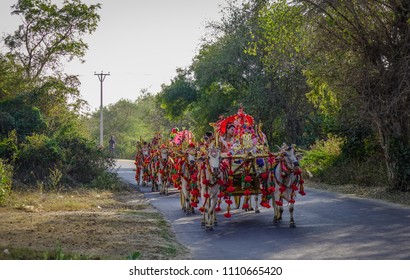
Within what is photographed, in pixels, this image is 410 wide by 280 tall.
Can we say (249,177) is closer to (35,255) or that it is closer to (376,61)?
(35,255)

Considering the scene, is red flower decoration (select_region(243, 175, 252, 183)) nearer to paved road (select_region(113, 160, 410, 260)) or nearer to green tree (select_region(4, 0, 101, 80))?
paved road (select_region(113, 160, 410, 260))

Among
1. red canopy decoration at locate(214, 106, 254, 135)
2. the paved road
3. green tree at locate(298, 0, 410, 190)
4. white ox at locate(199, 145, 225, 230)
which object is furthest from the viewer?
green tree at locate(298, 0, 410, 190)

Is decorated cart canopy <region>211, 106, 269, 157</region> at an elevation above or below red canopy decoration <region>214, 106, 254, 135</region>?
below

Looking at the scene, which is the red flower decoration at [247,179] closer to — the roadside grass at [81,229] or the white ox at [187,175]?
the roadside grass at [81,229]

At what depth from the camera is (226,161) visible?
1461 centimetres

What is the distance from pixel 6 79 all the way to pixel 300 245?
2061cm

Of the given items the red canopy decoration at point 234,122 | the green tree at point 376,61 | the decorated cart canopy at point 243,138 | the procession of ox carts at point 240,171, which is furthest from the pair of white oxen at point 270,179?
the green tree at point 376,61

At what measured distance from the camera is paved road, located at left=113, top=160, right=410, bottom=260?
1041 cm

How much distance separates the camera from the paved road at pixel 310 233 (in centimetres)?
1041

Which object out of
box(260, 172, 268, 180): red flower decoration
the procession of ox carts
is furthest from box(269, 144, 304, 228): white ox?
box(260, 172, 268, 180): red flower decoration

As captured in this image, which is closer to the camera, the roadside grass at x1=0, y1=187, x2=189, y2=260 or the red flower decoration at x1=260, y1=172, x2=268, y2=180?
the roadside grass at x1=0, y1=187, x2=189, y2=260

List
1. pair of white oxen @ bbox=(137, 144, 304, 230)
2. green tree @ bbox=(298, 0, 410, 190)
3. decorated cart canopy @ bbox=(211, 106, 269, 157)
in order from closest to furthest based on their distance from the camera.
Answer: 1. pair of white oxen @ bbox=(137, 144, 304, 230)
2. decorated cart canopy @ bbox=(211, 106, 269, 157)
3. green tree @ bbox=(298, 0, 410, 190)

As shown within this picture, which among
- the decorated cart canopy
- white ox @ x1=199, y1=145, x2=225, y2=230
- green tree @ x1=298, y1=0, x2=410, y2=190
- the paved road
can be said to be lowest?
the paved road

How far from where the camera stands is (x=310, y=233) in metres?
12.7
